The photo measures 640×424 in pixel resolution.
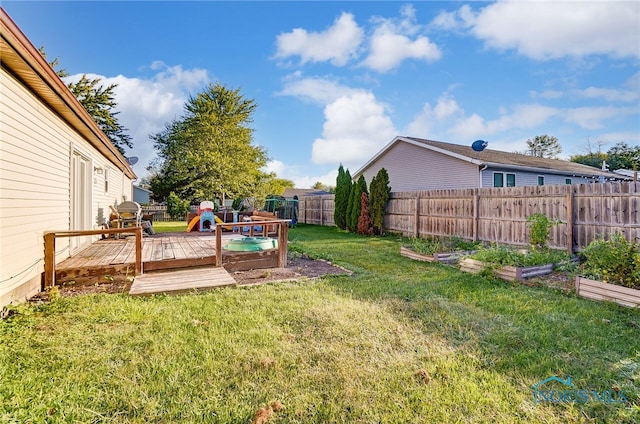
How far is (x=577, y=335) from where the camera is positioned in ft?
9.56

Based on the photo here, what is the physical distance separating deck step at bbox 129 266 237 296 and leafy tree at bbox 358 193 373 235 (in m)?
8.34

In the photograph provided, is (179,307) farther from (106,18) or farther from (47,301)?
(106,18)

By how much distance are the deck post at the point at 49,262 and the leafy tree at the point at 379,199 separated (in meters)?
10.1

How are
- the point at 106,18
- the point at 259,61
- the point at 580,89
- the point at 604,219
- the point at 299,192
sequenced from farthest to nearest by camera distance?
the point at 299,192, the point at 580,89, the point at 259,61, the point at 106,18, the point at 604,219

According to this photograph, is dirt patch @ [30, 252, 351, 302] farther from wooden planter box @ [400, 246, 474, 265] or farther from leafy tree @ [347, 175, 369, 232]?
leafy tree @ [347, 175, 369, 232]

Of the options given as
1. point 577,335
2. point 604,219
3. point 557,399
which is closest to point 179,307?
point 557,399

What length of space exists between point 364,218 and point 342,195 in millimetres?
2167

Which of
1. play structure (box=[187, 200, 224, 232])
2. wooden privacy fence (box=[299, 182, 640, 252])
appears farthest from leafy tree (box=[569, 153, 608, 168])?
play structure (box=[187, 200, 224, 232])

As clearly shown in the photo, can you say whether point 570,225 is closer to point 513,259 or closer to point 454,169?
point 513,259

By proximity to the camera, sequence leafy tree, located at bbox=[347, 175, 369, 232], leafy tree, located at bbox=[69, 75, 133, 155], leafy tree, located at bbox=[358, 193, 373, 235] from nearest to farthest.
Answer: leafy tree, located at bbox=[358, 193, 373, 235]
leafy tree, located at bbox=[347, 175, 369, 232]
leafy tree, located at bbox=[69, 75, 133, 155]

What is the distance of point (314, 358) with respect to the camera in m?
2.45

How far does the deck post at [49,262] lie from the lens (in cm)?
401

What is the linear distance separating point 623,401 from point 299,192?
130 feet

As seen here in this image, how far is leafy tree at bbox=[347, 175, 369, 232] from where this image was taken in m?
13.3
